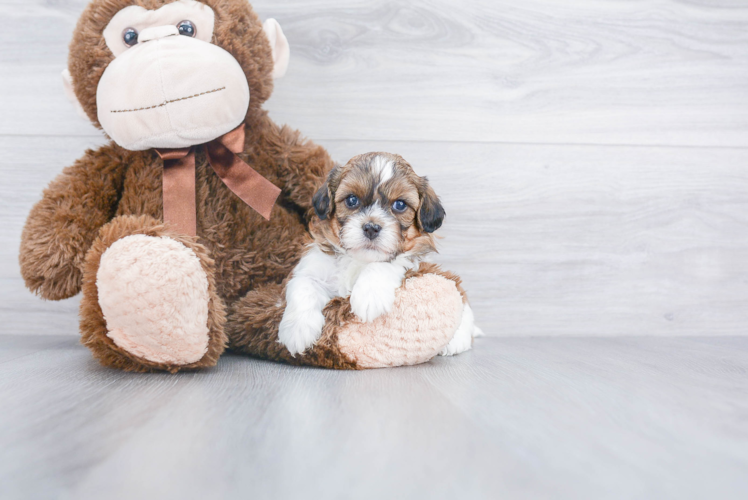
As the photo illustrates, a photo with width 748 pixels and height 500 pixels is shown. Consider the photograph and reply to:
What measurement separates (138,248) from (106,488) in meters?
0.51

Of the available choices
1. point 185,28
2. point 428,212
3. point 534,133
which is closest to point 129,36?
point 185,28

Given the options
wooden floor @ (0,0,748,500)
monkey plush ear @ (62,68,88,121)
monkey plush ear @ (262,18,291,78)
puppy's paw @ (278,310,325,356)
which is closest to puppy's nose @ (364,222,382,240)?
puppy's paw @ (278,310,325,356)

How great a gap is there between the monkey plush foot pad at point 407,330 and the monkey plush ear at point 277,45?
673 mm

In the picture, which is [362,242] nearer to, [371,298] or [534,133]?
[371,298]

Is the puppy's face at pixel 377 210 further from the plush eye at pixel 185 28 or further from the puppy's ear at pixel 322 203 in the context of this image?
the plush eye at pixel 185 28

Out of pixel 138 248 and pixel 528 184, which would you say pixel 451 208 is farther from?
pixel 138 248

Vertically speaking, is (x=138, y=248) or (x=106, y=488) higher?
(x=138, y=248)

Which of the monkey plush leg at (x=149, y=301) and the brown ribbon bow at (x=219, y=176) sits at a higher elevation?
the brown ribbon bow at (x=219, y=176)

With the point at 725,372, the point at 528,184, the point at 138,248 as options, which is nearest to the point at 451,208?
the point at 528,184

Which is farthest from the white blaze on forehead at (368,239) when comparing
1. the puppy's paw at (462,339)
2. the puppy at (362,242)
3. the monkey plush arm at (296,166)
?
the puppy's paw at (462,339)

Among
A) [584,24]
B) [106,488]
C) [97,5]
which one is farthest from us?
[584,24]

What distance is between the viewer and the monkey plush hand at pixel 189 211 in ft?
3.31

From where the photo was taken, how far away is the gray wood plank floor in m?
0.61

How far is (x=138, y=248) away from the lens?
994 mm
